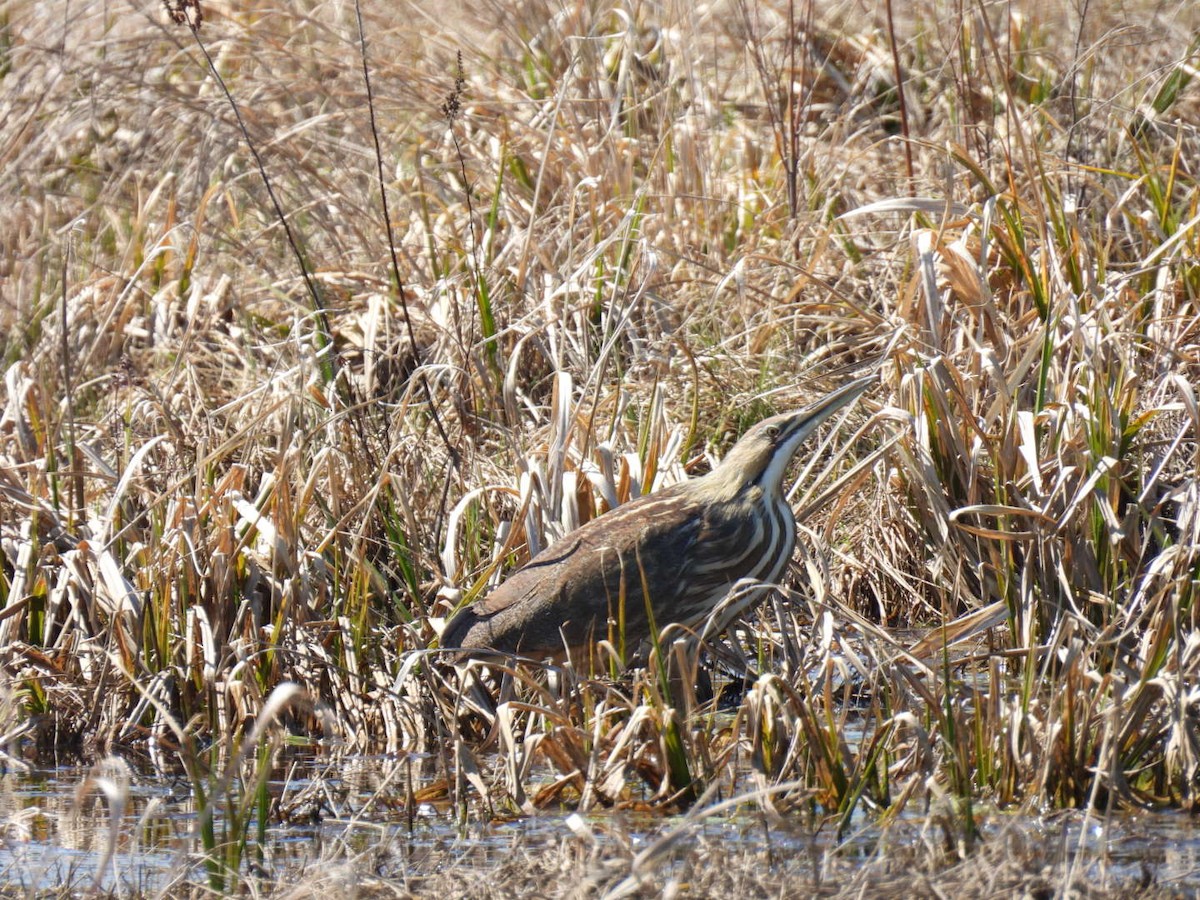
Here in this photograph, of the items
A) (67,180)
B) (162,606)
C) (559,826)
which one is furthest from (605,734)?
(67,180)

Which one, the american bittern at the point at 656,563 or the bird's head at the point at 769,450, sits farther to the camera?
the bird's head at the point at 769,450

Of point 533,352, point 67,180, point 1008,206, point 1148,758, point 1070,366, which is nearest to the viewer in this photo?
point 1148,758

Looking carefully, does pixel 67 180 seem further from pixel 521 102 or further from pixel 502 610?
pixel 502 610

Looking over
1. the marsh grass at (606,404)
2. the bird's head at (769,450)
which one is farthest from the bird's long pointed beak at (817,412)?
the marsh grass at (606,404)

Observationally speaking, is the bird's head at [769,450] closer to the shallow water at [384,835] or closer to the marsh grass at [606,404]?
the marsh grass at [606,404]

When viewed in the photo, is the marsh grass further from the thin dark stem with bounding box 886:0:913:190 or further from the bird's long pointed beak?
the bird's long pointed beak

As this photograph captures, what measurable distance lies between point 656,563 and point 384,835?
3.49 ft

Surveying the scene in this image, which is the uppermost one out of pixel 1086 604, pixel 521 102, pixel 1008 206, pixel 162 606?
pixel 521 102

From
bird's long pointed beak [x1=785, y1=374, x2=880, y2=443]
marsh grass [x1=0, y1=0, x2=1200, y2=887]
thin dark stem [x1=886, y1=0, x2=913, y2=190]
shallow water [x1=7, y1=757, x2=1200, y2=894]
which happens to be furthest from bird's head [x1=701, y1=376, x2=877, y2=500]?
thin dark stem [x1=886, y1=0, x2=913, y2=190]

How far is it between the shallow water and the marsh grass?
0.08 meters

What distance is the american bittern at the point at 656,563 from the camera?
4.03 m

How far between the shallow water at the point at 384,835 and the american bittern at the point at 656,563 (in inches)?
17.9

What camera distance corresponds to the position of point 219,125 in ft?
20.9

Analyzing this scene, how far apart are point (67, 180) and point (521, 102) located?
2.26 m
